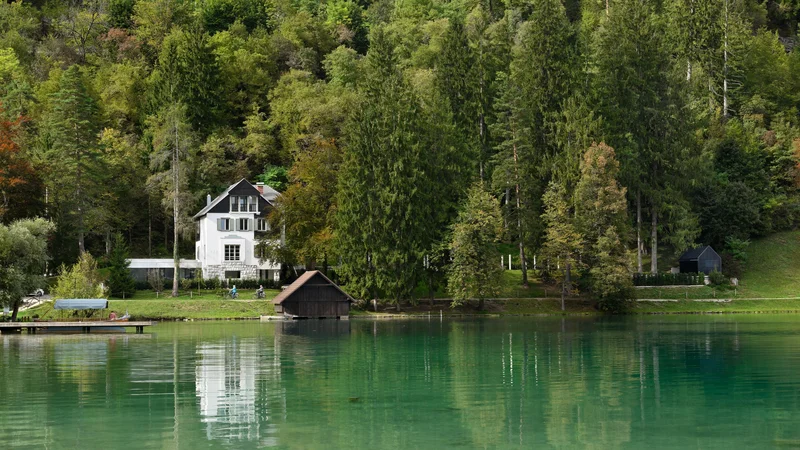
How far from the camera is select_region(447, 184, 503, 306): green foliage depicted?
83875 mm

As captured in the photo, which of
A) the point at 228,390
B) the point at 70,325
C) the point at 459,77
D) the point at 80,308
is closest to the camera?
the point at 228,390

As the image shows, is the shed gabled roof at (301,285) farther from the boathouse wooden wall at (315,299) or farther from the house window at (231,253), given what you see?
the house window at (231,253)

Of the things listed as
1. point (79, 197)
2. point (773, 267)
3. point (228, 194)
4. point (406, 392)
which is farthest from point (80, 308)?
point (773, 267)

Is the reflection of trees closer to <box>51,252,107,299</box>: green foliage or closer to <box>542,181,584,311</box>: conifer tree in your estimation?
<box>542,181,584,311</box>: conifer tree

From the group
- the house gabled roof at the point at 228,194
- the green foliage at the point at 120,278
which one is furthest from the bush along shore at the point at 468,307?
the house gabled roof at the point at 228,194

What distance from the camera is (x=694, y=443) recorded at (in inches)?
966

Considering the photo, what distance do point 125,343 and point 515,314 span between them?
128 ft

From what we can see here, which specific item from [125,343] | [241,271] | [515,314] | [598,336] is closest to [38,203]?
[241,271]

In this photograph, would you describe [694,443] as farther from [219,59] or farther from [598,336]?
[219,59]

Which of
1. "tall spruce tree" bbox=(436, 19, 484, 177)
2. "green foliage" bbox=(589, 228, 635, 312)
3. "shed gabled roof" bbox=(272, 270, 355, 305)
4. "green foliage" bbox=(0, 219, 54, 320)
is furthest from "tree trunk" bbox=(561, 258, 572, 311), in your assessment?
"green foliage" bbox=(0, 219, 54, 320)

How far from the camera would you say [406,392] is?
3462 centimetres

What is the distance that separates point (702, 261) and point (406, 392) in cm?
6580

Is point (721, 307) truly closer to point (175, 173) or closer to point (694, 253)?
point (694, 253)

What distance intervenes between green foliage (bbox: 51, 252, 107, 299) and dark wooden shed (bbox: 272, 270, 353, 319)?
14.6 metres
